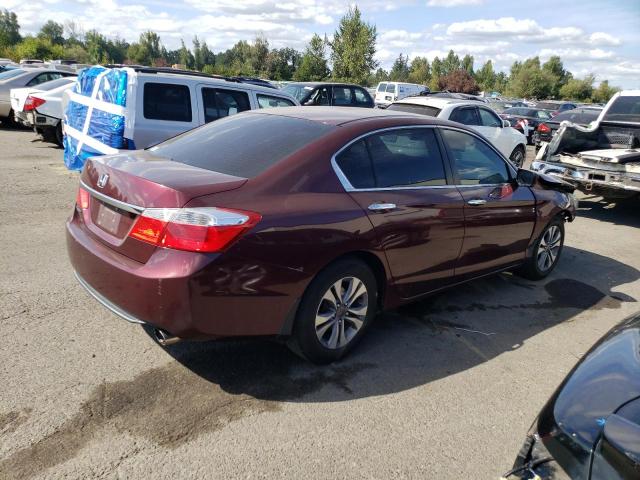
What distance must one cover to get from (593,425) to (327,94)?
13.4 m

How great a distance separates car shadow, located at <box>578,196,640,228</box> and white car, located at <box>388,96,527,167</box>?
1.61 metres

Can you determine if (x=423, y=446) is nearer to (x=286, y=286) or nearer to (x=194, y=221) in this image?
(x=286, y=286)

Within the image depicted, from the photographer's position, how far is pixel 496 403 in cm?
331

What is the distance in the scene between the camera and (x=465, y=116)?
1110 cm

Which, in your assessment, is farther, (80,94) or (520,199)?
(80,94)

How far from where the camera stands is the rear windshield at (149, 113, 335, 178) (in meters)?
3.34

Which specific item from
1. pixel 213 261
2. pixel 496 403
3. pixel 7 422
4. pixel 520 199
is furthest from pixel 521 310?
pixel 7 422

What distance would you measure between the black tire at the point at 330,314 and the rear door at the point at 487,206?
1113 mm

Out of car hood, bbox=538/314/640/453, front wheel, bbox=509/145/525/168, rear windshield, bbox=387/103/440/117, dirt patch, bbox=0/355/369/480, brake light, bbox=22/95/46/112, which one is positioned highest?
car hood, bbox=538/314/640/453

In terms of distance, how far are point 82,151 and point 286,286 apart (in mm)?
5954

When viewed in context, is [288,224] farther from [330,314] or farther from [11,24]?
[11,24]

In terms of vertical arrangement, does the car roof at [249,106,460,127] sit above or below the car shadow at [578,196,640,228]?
above

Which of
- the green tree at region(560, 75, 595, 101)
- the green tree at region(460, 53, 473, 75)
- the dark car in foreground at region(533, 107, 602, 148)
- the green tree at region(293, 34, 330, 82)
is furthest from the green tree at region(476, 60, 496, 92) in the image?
the dark car in foreground at region(533, 107, 602, 148)

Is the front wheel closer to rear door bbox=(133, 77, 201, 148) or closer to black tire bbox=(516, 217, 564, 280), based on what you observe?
black tire bbox=(516, 217, 564, 280)
